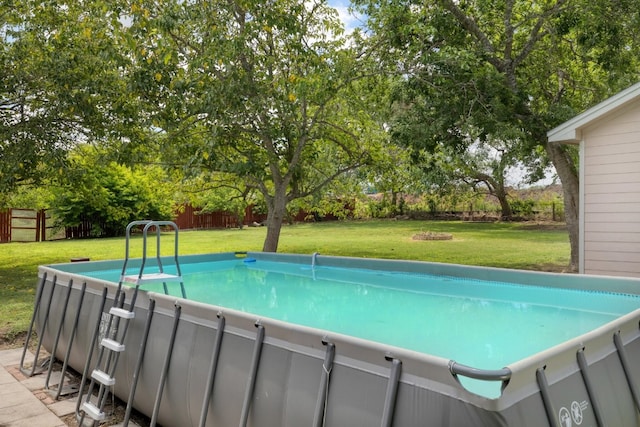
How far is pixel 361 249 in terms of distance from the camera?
545 inches

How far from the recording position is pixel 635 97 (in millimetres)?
5895

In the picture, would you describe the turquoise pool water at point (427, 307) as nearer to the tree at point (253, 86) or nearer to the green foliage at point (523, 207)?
the tree at point (253, 86)

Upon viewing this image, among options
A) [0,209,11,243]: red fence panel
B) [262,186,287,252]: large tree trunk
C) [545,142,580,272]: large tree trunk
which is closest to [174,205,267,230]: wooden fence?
[0,209,11,243]: red fence panel

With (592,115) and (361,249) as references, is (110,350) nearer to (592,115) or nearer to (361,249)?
(592,115)

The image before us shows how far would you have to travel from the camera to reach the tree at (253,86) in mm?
7602

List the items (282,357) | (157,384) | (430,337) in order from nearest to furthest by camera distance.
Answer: (282,357) < (157,384) < (430,337)

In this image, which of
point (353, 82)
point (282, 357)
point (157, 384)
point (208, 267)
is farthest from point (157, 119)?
point (282, 357)

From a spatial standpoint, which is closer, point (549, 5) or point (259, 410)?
point (259, 410)

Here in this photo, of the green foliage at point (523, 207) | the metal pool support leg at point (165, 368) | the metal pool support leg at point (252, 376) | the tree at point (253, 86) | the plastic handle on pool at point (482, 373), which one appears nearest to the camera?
the plastic handle on pool at point (482, 373)

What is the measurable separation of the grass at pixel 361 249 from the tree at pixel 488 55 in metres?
2.70

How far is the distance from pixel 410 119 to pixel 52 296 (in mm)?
6664

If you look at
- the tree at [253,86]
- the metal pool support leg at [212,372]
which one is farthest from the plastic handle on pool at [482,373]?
the tree at [253,86]

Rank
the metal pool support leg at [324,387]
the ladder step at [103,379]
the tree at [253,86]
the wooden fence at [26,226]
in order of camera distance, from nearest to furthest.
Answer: the metal pool support leg at [324,387] < the ladder step at [103,379] < the tree at [253,86] < the wooden fence at [26,226]

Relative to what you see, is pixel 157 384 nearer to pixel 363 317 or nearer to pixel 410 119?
pixel 363 317
